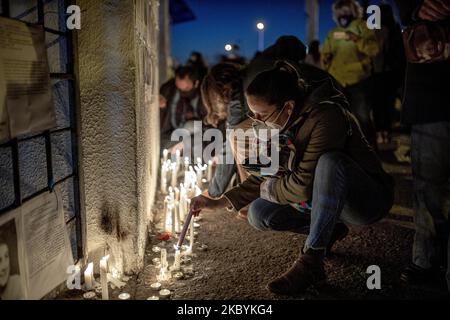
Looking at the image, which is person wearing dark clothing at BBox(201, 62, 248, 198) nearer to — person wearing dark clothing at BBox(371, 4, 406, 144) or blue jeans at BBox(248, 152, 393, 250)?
blue jeans at BBox(248, 152, 393, 250)

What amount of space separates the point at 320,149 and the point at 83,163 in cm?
162

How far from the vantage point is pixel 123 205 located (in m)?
Result: 3.21

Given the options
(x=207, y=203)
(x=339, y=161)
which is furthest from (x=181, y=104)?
(x=339, y=161)

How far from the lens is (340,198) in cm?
305

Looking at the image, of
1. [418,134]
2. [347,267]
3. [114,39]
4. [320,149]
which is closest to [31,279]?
[114,39]

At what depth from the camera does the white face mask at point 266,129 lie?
3238mm

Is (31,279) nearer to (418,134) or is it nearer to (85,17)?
(85,17)

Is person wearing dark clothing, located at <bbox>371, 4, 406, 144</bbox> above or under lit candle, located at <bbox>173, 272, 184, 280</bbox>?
above

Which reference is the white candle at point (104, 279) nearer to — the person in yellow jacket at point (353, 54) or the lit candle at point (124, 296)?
the lit candle at point (124, 296)

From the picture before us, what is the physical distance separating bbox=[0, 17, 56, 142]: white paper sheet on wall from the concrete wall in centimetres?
41

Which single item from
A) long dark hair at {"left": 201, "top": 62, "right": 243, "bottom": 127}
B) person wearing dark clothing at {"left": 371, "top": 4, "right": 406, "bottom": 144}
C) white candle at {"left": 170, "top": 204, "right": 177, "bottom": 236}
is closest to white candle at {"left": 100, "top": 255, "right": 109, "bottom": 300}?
white candle at {"left": 170, "top": 204, "right": 177, "bottom": 236}

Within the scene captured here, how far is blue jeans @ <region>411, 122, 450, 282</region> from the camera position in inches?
121

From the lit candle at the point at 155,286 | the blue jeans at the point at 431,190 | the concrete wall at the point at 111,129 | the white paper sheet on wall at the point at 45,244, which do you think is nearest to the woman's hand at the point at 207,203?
the concrete wall at the point at 111,129
